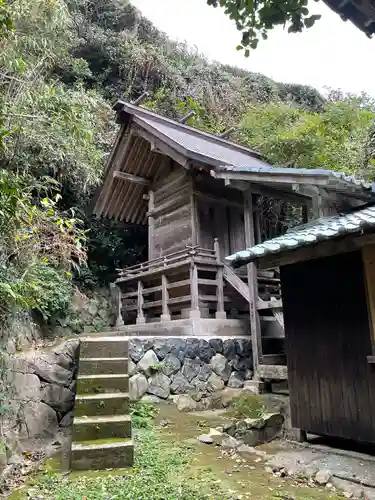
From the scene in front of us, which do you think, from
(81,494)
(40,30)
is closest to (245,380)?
(81,494)

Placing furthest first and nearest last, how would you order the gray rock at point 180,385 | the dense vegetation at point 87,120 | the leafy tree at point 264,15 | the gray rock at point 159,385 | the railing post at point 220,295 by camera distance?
the railing post at point 220,295 → the gray rock at point 180,385 → the gray rock at point 159,385 → the dense vegetation at point 87,120 → the leafy tree at point 264,15

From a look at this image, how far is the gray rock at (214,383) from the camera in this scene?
7.63 m

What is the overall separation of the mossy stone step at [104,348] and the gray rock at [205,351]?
91.8 inches

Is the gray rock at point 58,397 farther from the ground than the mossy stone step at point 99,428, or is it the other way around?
the gray rock at point 58,397

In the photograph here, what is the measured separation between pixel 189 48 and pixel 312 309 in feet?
68.7

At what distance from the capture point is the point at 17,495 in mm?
3568

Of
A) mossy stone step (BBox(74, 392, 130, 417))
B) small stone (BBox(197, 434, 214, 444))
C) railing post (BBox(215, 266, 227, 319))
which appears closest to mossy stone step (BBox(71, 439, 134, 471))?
mossy stone step (BBox(74, 392, 130, 417))

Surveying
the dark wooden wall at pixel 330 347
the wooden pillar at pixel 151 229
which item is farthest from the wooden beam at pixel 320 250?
the wooden pillar at pixel 151 229

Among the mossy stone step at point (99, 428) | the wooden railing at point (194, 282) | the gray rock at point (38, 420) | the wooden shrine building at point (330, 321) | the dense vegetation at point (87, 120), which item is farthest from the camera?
the wooden railing at point (194, 282)

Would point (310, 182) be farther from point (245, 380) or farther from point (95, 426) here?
point (95, 426)

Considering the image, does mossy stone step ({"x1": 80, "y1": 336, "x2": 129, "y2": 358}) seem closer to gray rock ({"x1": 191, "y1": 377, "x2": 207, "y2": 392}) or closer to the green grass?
the green grass

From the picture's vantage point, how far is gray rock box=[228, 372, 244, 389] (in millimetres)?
7915

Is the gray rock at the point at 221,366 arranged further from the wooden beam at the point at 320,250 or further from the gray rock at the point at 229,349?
the wooden beam at the point at 320,250

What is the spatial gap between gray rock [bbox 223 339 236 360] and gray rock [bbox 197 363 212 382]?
548 mm
